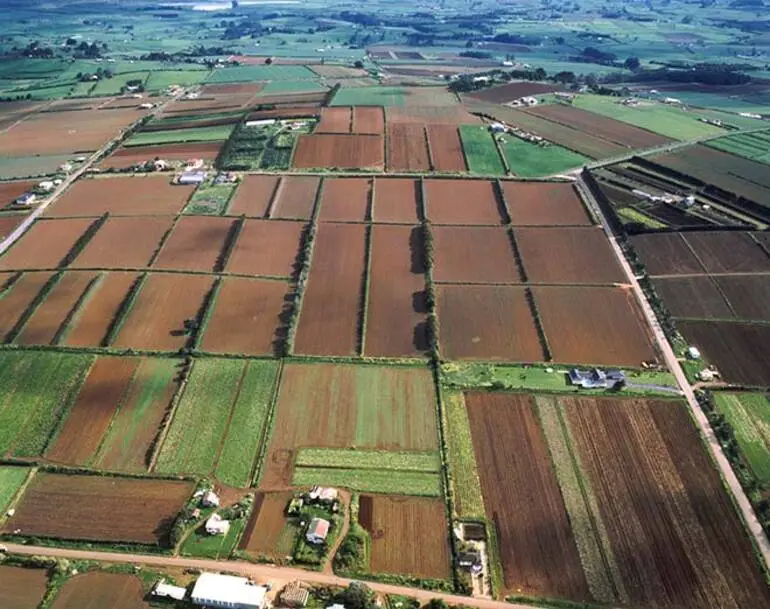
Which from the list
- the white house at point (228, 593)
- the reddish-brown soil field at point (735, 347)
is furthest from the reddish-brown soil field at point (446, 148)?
the white house at point (228, 593)

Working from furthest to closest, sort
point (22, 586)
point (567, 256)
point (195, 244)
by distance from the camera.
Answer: point (195, 244), point (567, 256), point (22, 586)

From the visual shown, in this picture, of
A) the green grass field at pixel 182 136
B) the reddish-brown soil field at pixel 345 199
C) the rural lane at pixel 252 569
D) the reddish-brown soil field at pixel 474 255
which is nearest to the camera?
the rural lane at pixel 252 569

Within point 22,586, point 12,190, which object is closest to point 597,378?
point 22,586

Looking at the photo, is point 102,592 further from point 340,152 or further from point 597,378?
point 340,152

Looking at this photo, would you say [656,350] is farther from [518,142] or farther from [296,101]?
[296,101]

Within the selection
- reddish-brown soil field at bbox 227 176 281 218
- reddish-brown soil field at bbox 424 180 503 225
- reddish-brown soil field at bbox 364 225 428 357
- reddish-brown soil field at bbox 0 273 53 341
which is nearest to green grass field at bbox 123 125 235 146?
reddish-brown soil field at bbox 227 176 281 218

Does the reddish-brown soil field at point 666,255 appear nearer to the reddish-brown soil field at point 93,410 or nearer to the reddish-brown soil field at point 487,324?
the reddish-brown soil field at point 487,324

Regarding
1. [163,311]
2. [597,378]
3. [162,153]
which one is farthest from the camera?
[162,153]
